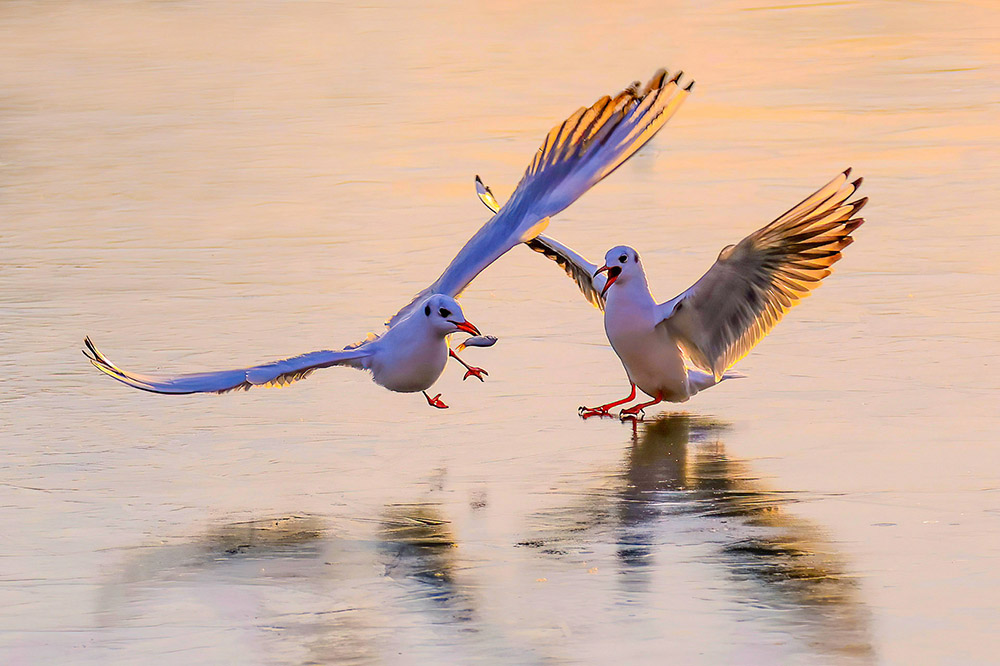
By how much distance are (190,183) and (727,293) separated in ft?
21.3

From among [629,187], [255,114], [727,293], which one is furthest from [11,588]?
[255,114]

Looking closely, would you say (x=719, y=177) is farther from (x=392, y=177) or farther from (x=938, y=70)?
(x=938, y=70)

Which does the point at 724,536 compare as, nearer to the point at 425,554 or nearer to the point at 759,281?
the point at 425,554

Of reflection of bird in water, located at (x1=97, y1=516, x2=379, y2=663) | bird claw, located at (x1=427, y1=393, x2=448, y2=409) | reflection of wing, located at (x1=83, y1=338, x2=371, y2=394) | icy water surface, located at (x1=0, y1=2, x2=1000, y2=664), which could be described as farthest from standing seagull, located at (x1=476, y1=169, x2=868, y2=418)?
reflection of bird in water, located at (x1=97, y1=516, x2=379, y2=663)

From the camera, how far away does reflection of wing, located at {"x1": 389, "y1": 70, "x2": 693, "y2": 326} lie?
8031mm

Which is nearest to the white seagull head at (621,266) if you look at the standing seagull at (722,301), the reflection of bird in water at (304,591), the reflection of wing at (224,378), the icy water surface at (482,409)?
the standing seagull at (722,301)

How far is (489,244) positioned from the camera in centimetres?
805

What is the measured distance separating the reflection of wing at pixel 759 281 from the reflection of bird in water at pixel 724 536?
1.86 feet

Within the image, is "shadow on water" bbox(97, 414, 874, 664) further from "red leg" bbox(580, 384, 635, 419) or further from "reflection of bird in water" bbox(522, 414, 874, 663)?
"red leg" bbox(580, 384, 635, 419)

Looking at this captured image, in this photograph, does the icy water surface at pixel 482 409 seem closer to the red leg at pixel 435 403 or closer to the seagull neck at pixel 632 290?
the red leg at pixel 435 403

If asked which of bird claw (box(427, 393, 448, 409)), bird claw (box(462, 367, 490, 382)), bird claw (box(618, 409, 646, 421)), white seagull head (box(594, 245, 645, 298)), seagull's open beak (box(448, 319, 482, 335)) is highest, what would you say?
white seagull head (box(594, 245, 645, 298))

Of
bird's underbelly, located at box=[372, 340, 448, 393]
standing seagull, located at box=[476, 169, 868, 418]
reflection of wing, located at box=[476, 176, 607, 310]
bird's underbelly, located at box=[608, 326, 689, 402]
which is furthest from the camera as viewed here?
reflection of wing, located at box=[476, 176, 607, 310]

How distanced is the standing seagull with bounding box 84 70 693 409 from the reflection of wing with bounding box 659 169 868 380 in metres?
0.73

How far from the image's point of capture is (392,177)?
1290 centimetres
